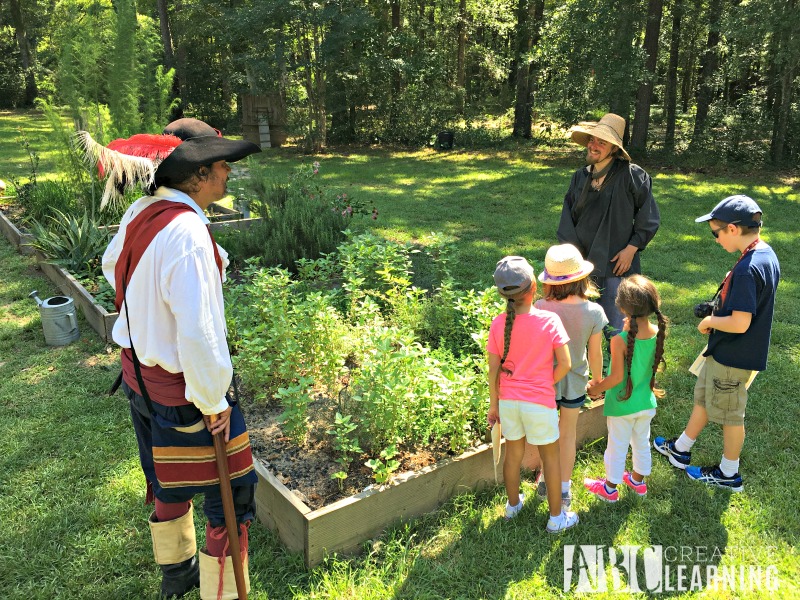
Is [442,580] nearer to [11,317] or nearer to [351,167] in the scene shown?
[11,317]

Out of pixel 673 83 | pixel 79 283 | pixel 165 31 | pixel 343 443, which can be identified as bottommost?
pixel 343 443

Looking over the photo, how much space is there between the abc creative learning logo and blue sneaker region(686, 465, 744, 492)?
495 millimetres

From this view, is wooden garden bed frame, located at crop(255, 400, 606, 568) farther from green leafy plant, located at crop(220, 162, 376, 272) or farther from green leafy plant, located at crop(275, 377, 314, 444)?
green leafy plant, located at crop(220, 162, 376, 272)

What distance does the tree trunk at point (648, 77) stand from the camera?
1422 centimetres

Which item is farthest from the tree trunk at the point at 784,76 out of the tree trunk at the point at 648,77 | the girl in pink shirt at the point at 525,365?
the girl in pink shirt at the point at 525,365

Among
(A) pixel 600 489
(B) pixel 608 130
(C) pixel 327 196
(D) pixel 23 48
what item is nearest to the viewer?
(A) pixel 600 489

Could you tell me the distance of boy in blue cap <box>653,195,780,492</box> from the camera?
10.4 feet

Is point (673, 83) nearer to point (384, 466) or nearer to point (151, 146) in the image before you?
point (384, 466)

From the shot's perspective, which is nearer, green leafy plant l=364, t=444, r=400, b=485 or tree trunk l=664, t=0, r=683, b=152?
green leafy plant l=364, t=444, r=400, b=485

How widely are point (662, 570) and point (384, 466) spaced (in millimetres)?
1410

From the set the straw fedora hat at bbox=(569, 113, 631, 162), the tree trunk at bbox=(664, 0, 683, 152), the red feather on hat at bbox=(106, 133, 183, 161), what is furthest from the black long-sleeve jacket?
the tree trunk at bbox=(664, 0, 683, 152)

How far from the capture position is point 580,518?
316cm

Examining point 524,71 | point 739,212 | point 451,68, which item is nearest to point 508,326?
point 739,212

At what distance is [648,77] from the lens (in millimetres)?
14078
